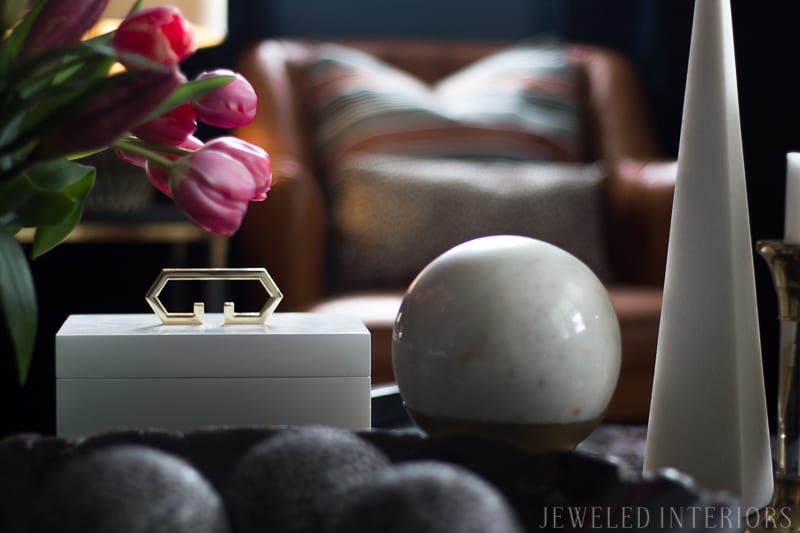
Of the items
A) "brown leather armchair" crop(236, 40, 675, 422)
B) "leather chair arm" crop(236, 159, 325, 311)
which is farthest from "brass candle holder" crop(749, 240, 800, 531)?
"leather chair arm" crop(236, 159, 325, 311)

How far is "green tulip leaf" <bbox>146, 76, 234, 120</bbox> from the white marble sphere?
0.15 m

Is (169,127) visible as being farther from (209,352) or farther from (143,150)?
(209,352)

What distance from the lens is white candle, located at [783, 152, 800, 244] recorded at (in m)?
0.46

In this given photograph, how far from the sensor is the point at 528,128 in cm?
196

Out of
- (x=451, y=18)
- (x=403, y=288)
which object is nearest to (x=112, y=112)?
(x=403, y=288)

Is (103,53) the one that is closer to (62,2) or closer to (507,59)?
(62,2)

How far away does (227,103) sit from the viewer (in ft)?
1.40

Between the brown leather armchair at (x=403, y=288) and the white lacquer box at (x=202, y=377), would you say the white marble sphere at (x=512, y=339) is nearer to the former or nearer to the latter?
the white lacquer box at (x=202, y=377)

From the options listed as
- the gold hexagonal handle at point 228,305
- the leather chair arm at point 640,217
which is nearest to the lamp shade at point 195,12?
the leather chair arm at point 640,217

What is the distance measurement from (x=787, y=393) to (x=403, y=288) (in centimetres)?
124

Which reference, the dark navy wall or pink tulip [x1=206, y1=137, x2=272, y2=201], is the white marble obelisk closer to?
pink tulip [x1=206, y1=137, x2=272, y2=201]

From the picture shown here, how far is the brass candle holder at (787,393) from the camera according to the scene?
0.46m

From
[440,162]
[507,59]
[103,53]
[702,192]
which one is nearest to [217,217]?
[103,53]

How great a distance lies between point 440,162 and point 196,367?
4.69ft
